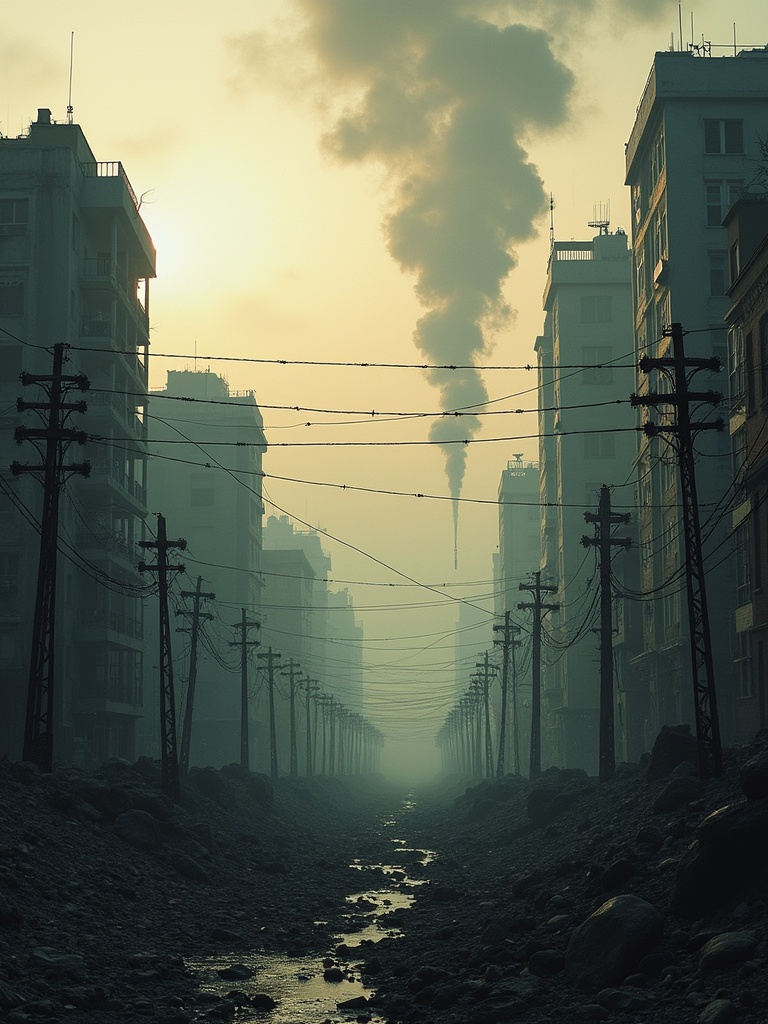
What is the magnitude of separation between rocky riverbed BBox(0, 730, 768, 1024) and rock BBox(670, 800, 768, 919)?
0.07ft

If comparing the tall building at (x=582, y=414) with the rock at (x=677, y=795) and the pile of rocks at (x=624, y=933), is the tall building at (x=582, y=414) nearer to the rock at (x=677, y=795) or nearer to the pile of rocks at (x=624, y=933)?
the rock at (x=677, y=795)

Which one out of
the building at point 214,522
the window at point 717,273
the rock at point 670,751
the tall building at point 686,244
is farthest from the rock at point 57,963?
the building at point 214,522

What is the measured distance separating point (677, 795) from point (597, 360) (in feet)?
289

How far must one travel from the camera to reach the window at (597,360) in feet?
361

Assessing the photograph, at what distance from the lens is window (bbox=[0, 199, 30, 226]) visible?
70.7m

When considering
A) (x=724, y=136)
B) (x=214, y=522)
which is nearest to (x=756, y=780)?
(x=724, y=136)

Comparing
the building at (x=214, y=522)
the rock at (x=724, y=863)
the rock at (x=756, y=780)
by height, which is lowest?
the rock at (x=724, y=863)

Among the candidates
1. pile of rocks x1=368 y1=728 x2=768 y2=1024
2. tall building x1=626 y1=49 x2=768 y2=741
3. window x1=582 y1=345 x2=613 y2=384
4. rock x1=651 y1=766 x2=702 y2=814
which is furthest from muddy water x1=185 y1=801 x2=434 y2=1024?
window x1=582 y1=345 x2=613 y2=384

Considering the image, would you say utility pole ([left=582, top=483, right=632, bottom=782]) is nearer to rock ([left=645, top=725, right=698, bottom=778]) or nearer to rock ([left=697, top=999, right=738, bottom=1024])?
rock ([left=645, top=725, right=698, bottom=778])

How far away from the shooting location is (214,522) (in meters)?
134

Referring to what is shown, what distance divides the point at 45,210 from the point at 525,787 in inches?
1650

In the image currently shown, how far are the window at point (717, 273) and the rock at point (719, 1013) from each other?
5650cm

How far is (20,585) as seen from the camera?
2584 inches

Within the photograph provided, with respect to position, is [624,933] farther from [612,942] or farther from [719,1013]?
[719,1013]
